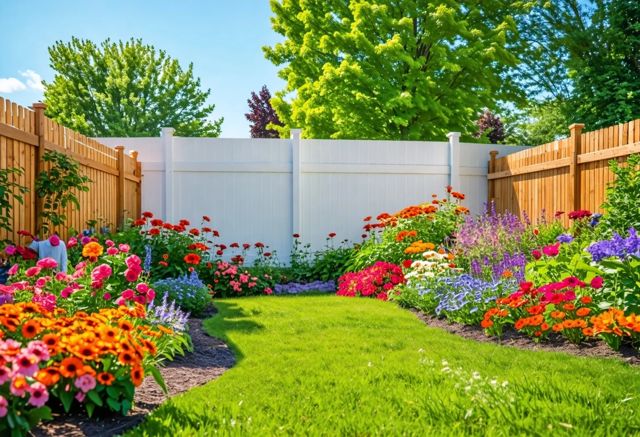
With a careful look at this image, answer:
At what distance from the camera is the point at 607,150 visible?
6.23 m

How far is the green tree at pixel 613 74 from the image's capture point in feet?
39.8

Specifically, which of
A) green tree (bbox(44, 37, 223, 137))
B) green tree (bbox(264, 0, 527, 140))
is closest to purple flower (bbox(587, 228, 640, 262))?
green tree (bbox(264, 0, 527, 140))

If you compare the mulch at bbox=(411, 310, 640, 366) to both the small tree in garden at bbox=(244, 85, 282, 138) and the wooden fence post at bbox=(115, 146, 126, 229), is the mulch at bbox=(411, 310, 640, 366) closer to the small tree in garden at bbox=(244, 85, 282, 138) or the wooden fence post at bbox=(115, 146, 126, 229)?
the wooden fence post at bbox=(115, 146, 126, 229)

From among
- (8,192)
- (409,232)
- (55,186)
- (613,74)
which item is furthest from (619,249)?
(613,74)

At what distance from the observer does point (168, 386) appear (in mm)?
2805

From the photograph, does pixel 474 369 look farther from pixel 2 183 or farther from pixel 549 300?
pixel 2 183

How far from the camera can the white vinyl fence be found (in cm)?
830

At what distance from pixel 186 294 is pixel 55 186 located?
66.9 inches

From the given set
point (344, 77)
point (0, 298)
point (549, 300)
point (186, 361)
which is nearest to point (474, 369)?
point (549, 300)

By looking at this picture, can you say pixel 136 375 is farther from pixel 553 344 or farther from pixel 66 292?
pixel 553 344

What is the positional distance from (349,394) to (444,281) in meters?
Answer: 2.68

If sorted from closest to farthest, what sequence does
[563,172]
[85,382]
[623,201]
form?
1. [85,382]
2. [623,201]
3. [563,172]

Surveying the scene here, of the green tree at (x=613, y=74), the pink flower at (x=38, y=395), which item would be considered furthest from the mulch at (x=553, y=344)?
the green tree at (x=613, y=74)

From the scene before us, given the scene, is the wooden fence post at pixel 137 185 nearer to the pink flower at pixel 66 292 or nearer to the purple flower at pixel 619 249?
the pink flower at pixel 66 292
